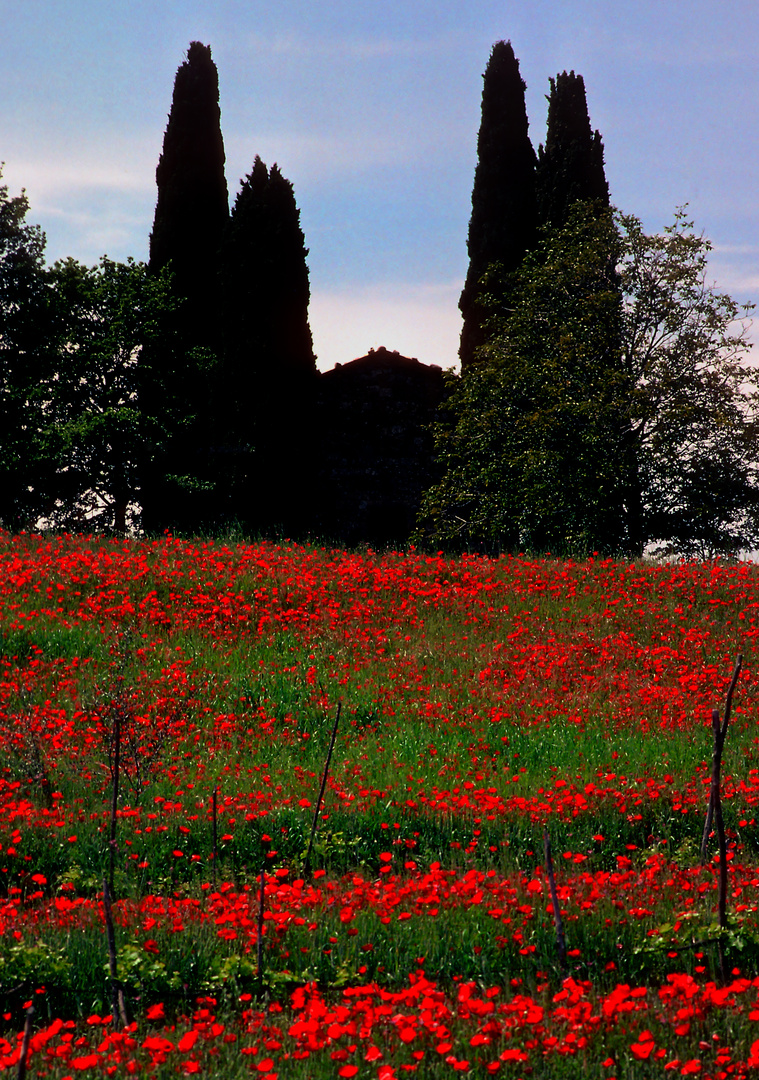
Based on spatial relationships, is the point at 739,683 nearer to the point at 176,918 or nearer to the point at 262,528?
the point at 176,918

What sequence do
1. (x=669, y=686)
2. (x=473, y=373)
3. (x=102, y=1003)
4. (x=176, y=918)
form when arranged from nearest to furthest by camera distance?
(x=102, y=1003) < (x=176, y=918) < (x=669, y=686) < (x=473, y=373)

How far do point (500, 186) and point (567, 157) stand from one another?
2.85 meters

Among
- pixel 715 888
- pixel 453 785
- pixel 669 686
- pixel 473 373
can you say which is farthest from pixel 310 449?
pixel 715 888

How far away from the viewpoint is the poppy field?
4777mm

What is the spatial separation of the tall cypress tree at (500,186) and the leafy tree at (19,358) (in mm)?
12976

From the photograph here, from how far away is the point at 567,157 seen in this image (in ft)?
93.7

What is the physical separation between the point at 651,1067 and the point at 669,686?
25.9 feet

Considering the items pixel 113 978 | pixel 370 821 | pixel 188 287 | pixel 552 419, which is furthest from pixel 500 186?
pixel 113 978

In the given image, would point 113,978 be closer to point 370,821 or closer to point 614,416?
point 370,821

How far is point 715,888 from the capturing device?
6.81 m

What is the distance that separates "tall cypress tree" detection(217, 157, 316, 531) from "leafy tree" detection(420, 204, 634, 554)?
492cm

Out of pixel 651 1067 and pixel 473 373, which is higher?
pixel 473 373

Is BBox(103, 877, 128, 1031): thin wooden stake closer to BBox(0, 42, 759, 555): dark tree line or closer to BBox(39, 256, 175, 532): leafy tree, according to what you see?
BBox(0, 42, 759, 555): dark tree line

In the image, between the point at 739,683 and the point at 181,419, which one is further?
the point at 181,419
